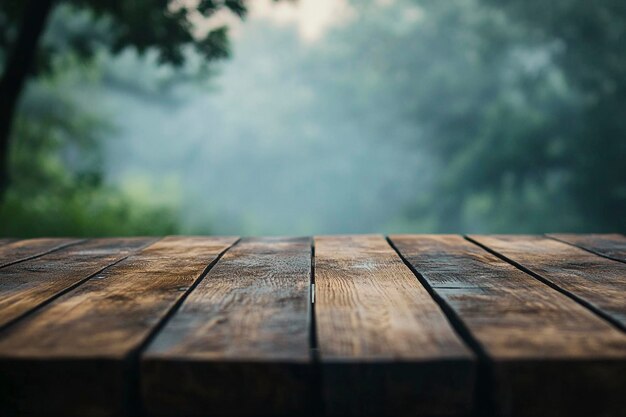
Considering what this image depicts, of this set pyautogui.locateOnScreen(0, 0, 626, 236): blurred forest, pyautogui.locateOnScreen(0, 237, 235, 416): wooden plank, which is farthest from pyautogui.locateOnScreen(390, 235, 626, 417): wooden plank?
pyautogui.locateOnScreen(0, 0, 626, 236): blurred forest

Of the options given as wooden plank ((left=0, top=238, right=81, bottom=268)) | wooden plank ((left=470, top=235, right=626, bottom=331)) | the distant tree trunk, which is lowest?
wooden plank ((left=470, top=235, right=626, bottom=331))

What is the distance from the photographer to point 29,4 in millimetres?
4566

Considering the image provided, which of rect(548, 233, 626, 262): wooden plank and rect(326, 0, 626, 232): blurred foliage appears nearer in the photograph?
rect(548, 233, 626, 262): wooden plank

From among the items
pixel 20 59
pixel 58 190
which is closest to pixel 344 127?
pixel 58 190

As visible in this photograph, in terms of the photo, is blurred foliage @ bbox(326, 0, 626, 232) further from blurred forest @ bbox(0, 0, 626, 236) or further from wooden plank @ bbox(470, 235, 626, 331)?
wooden plank @ bbox(470, 235, 626, 331)

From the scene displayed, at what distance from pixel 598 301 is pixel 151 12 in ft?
16.4

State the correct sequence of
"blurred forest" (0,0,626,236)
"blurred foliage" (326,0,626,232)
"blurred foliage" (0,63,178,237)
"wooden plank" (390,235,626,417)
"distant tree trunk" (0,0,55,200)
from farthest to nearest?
"blurred foliage" (326,0,626,232) → "blurred forest" (0,0,626,236) → "blurred foliage" (0,63,178,237) → "distant tree trunk" (0,0,55,200) → "wooden plank" (390,235,626,417)

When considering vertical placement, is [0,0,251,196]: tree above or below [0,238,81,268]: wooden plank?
above

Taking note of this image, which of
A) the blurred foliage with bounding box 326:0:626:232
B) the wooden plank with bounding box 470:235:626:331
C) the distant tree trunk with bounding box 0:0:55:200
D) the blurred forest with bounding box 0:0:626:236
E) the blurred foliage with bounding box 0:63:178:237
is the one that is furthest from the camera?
the blurred foliage with bounding box 326:0:626:232

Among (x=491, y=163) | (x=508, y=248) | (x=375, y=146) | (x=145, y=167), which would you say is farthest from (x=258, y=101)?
(x=508, y=248)

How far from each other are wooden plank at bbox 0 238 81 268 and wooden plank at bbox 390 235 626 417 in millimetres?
985

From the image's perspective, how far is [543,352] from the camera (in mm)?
706

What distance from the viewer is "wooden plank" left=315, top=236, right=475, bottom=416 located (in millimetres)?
684

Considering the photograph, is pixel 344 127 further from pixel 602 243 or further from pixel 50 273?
pixel 50 273
